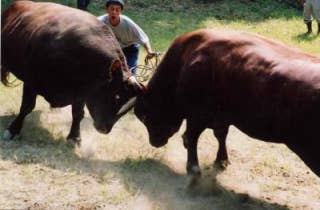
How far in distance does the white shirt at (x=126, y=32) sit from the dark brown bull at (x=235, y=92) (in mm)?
1623

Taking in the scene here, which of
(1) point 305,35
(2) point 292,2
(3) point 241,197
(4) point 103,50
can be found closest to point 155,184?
(3) point 241,197

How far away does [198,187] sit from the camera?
6.21 metres

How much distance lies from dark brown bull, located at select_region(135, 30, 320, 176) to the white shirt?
1623mm

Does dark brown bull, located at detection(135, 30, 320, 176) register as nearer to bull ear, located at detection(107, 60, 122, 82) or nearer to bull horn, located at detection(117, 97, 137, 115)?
bull horn, located at detection(117, 97, 137, 115)

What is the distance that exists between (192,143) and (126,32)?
2.52 m

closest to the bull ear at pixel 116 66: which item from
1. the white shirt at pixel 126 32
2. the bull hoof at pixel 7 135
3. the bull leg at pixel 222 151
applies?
the bull leg at pixel 222 151

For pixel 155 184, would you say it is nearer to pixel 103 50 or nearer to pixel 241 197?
pixel 241 197

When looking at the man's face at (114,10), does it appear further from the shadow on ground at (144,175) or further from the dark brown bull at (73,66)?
the shadow on ground at (144,175)

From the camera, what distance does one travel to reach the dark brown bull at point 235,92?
16.2 feet

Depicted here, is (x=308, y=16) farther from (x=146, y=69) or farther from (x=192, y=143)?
(x=192, y=143)

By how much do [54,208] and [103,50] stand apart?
1.98m

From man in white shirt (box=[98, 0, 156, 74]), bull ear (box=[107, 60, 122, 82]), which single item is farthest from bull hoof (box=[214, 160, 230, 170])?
man in white shirt (box=[98, 0, 156, 74])

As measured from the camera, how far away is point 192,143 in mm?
6395

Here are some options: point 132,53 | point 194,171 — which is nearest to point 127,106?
point 194,171
